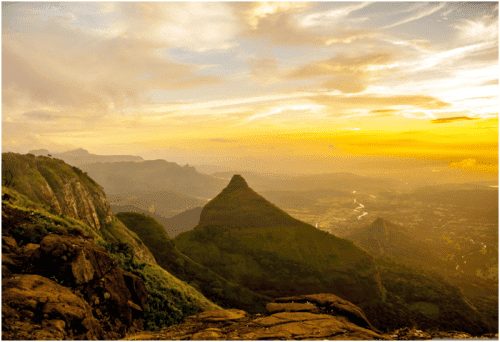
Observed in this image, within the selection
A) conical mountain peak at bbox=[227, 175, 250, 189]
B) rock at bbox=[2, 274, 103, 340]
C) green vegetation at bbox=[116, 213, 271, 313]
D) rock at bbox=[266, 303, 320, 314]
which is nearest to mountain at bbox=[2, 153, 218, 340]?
rock at bbox=[2, 274, 103, 340]

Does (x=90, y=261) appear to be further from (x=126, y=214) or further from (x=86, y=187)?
(x=126, y=214)

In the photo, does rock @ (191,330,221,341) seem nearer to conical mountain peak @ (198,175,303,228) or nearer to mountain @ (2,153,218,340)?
mountain @ (2,153,218,340)

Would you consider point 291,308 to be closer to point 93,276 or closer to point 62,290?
point 93,276

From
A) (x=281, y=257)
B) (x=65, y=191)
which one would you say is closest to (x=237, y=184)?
(x=281, y=257)

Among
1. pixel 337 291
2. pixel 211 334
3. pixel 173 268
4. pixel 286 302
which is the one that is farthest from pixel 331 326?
pixel 337 291

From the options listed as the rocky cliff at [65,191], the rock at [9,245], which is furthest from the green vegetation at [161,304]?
the rocky cliff at [65,191]

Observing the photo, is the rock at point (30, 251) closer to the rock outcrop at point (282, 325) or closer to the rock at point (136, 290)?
the rock at point (136, 290)
